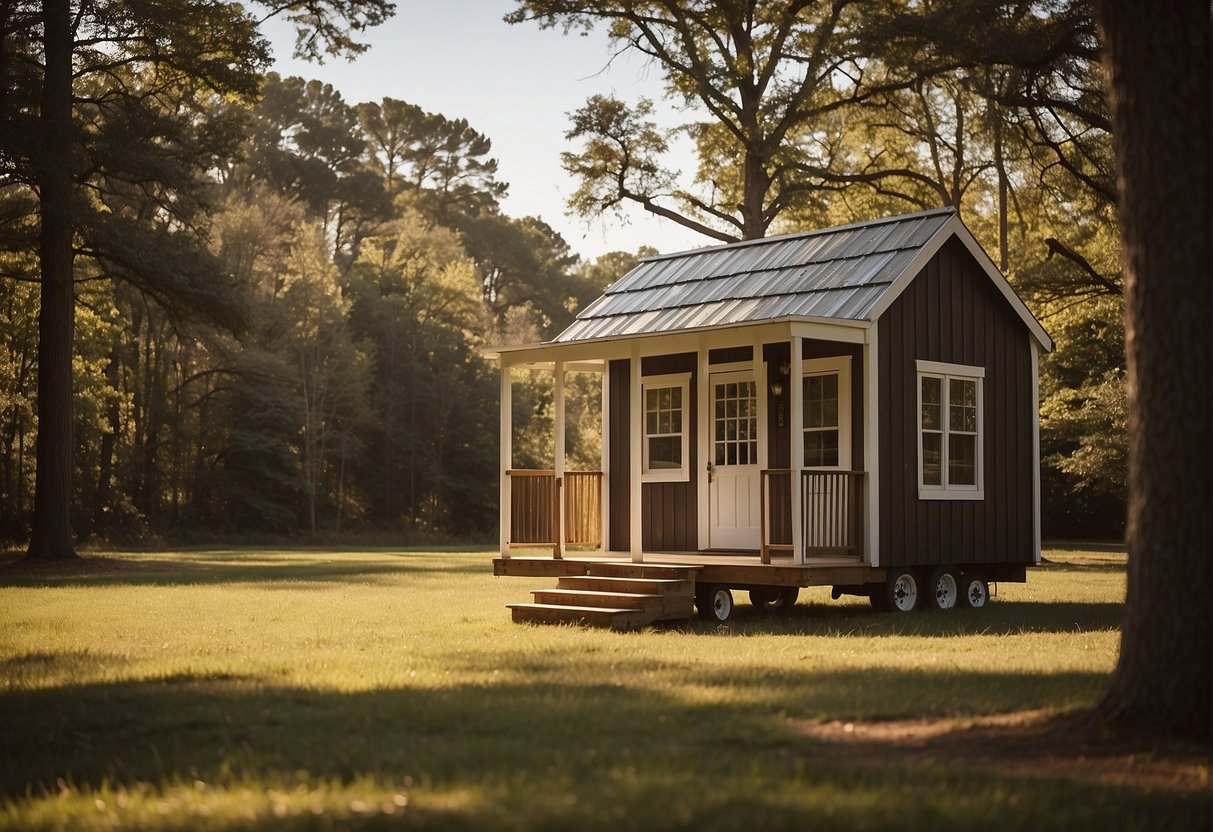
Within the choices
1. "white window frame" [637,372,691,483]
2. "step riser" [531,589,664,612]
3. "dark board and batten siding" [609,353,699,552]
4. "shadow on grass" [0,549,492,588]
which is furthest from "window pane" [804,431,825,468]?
"shadow on grass" [0,549,492,588]

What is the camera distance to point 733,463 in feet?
58.8

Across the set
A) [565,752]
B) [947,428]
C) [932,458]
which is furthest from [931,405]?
[565,752]

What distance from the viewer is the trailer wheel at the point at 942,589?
17641 millimetres

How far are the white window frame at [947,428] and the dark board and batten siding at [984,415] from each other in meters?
0.08

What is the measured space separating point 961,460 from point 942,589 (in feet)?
5.76

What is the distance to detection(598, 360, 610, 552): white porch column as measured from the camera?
1908 cm

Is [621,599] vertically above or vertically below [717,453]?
below

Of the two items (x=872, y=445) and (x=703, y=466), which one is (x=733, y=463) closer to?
(x=703, y=466)

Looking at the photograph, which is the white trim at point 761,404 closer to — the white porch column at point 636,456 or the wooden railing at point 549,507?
the white porch column at point 636,456

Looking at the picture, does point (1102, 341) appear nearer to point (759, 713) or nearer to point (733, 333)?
point (733, 333)

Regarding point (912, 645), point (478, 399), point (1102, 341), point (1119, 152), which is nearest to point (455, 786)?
point (1119, 152)

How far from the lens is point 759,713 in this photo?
8398mm

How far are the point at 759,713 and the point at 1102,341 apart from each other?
3338 centimetres

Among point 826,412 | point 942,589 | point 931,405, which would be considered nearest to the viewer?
point 826,412
